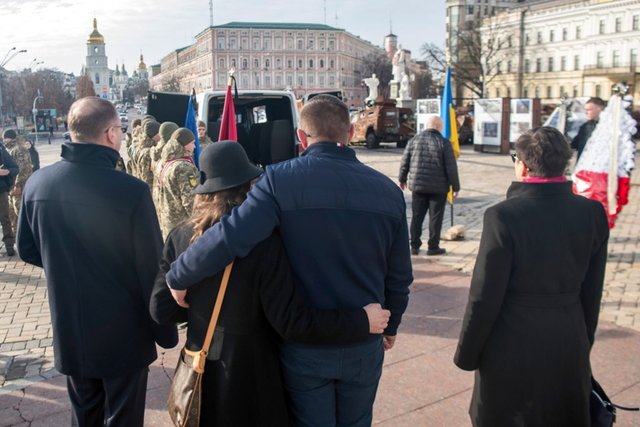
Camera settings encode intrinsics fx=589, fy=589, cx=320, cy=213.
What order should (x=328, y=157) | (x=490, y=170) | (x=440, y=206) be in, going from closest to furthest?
(x=328, y=157), (x=440, y=206), (x=490, y=170)

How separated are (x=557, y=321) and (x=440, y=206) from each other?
16.4ft

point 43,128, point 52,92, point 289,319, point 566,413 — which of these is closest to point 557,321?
point 566,413

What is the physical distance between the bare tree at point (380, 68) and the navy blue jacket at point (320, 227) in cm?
10272

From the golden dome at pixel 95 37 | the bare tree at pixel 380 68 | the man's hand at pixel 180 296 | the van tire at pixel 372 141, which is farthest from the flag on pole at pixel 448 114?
the golden dome at pixel 95 37

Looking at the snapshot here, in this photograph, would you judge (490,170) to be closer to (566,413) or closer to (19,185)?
(19,185)

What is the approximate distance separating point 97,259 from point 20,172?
6.96m

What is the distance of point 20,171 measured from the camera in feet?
28.2

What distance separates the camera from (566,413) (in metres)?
2.47

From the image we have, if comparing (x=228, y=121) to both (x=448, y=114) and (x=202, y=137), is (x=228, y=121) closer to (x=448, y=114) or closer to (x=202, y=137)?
(x=202, y=137)

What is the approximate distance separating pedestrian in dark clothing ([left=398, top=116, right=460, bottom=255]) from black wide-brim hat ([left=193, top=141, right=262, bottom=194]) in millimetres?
5131

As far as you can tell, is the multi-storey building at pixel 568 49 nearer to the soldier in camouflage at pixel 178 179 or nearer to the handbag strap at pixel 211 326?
the soldier in camouflage at pixel 178 179

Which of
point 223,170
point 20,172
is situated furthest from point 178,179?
point 20,172

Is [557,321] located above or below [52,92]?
below

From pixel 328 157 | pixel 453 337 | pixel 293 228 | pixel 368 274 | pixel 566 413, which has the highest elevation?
pixel 328 157
